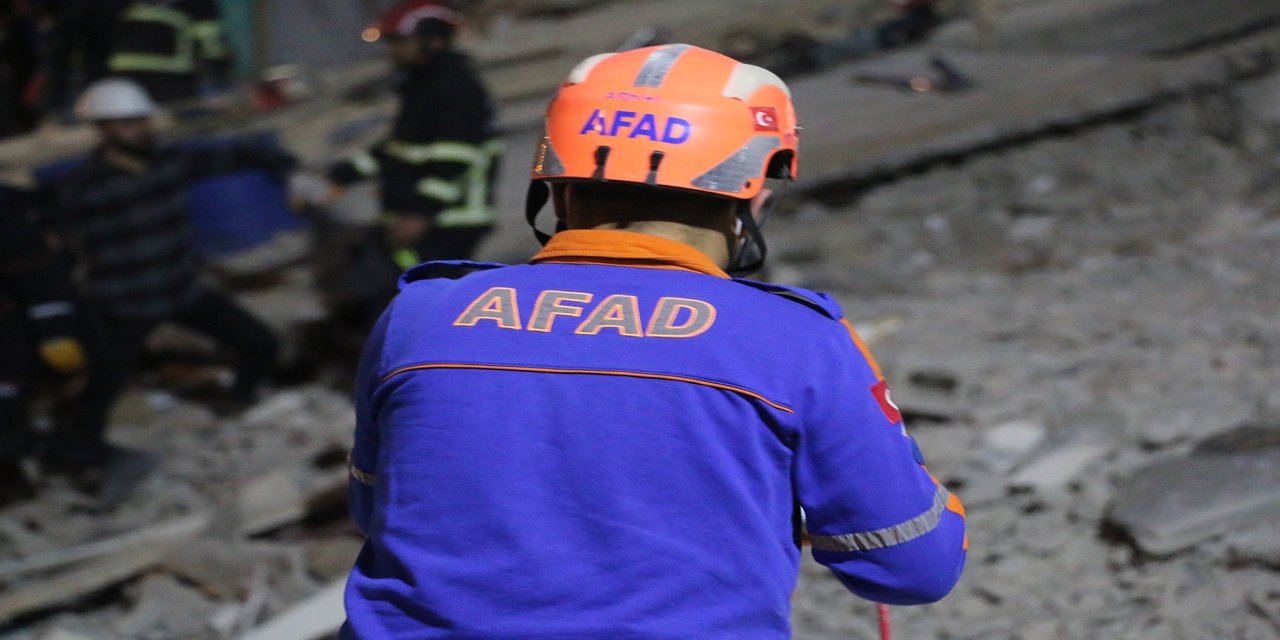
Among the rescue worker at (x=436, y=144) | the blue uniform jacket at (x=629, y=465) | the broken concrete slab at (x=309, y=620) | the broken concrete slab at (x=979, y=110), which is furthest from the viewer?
the broken concrete slab at (x=979, y=110)

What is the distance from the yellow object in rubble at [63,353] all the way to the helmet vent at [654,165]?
4.57 meters

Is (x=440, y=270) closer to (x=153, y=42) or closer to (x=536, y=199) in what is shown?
(x=536, y=199)

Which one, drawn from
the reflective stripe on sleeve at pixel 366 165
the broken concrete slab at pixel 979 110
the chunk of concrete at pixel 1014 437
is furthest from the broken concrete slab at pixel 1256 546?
the reflective stripe on sleeve at pixel 366 165

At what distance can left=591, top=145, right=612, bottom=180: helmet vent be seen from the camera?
65.0 inches

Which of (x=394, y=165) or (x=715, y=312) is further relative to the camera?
(x=394, y=165)

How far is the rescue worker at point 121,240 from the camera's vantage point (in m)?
5.43

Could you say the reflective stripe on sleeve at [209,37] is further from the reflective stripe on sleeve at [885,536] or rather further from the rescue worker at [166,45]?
the reflective stripe on sleeve at [885,536]

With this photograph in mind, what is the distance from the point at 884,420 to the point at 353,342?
5407 mm

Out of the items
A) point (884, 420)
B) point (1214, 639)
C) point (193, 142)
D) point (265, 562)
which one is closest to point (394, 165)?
point (265, 562)

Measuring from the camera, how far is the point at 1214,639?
2.98 meters

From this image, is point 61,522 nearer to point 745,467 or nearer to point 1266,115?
point 745,467

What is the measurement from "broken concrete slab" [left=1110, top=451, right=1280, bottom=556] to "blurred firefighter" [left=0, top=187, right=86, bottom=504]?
4.53 meters

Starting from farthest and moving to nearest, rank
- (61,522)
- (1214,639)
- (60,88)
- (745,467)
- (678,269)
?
(60,88) → (61,522) → (1214,639) → (678,269) → (745,467)

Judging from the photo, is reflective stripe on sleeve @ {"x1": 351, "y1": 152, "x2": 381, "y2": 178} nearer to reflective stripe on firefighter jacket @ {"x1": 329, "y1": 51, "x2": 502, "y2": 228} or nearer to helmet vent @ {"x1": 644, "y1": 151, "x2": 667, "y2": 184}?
reflective stripe on firefighter jacket @ {"x1": 329, "y1": 51, "x2": 502, "y2": 228}
